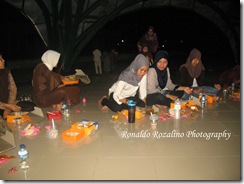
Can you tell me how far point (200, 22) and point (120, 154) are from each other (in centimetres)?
3023

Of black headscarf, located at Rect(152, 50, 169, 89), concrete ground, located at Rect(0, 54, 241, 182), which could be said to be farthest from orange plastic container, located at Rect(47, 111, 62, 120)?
black headscarf, located at Rect(152, 50, 169, 89)

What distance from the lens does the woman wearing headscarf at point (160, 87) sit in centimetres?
551

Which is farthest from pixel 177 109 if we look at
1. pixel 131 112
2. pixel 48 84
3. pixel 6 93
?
pixel 6 93

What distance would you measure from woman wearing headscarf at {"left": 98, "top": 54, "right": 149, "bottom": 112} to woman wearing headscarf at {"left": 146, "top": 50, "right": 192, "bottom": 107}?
0.25 m

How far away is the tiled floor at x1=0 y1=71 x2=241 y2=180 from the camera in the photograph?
122 inches

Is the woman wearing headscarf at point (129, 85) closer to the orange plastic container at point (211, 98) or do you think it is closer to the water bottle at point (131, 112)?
the water bottle at point (131, 112)

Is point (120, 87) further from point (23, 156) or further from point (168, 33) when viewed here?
point (168, 33)

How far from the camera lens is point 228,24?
474 inches

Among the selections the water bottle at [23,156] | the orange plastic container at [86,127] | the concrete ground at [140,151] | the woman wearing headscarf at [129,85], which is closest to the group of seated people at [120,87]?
the woman wearing headscarf at [129,85]

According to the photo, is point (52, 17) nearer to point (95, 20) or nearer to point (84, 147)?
point (95, 20)

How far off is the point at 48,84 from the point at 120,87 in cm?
167

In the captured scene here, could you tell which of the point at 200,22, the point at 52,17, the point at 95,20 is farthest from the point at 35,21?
the point at 200,22

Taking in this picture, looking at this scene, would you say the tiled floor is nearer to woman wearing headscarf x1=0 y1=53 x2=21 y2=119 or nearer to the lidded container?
Result: the lidded container

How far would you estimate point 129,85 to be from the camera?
5352 mm
